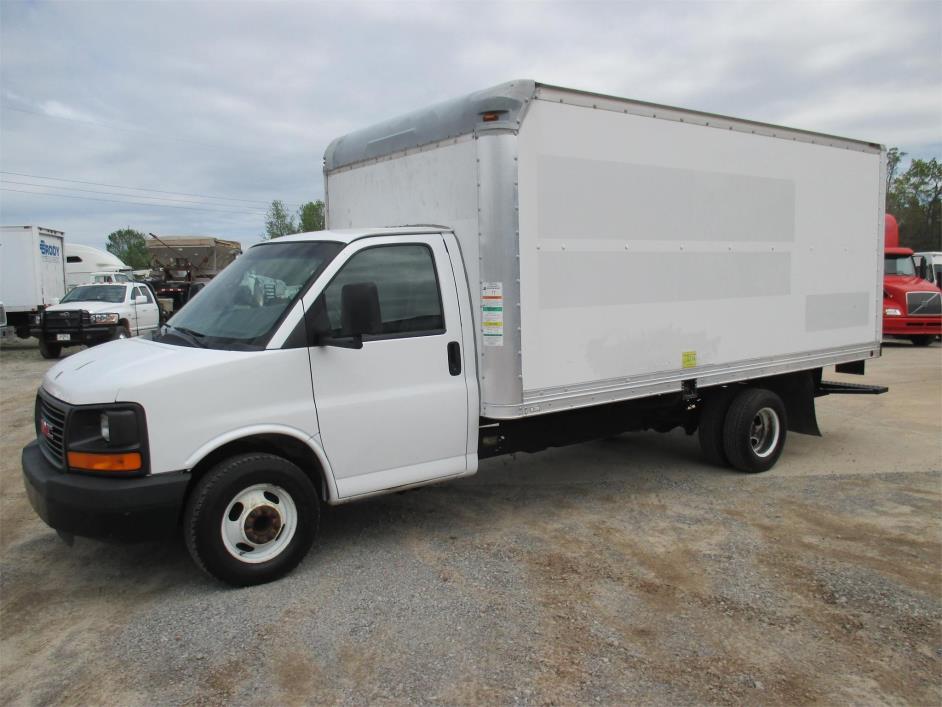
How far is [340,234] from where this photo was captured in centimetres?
494

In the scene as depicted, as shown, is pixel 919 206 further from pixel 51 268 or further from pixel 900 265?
pixel 51 268

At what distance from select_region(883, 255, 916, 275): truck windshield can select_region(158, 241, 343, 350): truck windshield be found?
1753 centimetres

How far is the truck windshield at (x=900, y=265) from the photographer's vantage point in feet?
59.9

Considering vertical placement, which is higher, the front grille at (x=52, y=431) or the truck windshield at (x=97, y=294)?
the truck windshield at (x=97, y=294)

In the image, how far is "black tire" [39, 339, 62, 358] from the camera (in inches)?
669

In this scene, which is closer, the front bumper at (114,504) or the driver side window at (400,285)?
the front bumper at (114,504)

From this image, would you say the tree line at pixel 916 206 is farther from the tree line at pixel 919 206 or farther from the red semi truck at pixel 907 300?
the red semi truck at pixel 907 300

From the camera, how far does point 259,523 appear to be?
4.41m

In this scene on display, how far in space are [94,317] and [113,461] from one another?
14.8 metres

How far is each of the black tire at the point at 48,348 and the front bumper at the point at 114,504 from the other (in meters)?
14.7

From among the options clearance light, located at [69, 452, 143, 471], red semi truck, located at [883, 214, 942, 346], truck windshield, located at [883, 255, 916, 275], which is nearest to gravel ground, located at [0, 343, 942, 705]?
clearance light, located at [69, 452, 143, 471]

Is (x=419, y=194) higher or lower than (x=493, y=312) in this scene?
higher

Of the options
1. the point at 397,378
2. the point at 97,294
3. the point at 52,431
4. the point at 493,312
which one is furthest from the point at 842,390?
the point at 97,294

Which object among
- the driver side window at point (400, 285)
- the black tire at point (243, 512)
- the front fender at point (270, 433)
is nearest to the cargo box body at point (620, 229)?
the driver side window at point (400, 285)
